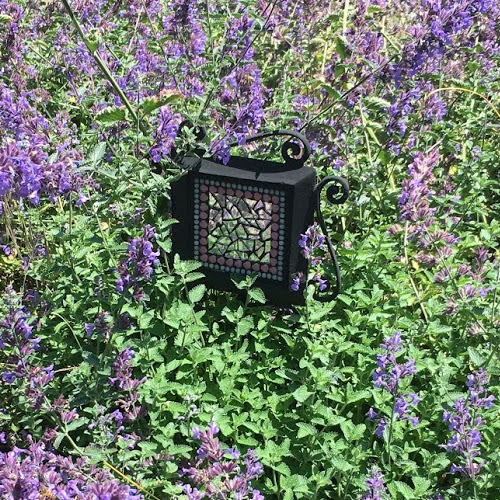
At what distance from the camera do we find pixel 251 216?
2863 mm

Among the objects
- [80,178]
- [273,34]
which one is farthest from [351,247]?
[273,34]

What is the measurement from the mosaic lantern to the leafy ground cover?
83mm

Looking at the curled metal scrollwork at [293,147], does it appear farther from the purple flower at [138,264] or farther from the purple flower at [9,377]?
the purple flower at [9,377]

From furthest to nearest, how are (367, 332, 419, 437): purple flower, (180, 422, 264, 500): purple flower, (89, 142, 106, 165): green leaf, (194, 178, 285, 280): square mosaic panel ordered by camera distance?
(194, 178, 285, 280): square mosaic panel, (89, 142, 106, 165): green leaf, (367, 332, 419, 437): purple flower, (180, 422, 264, 500): purple flower

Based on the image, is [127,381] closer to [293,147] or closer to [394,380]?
[394,380]

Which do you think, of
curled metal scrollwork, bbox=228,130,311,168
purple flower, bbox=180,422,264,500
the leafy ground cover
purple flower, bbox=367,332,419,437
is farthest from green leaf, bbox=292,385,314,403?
curled metal scrollwork, bbox=228,130,311,168

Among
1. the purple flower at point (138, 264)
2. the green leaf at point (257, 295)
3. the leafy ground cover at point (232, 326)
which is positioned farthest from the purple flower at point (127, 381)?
Result: the green leaf at point (257, 295)

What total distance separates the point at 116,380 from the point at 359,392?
0.82m

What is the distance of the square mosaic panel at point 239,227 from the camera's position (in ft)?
9.21

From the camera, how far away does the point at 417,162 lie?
2.93 m

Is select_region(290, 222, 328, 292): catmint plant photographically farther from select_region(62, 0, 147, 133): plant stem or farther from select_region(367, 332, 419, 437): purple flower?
select_region(62, 0, 147, 133): plant stem

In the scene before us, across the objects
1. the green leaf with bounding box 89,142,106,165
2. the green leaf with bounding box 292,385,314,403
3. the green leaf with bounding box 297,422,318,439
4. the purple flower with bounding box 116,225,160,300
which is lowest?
the green leaf with bounding box 297,422,318,439

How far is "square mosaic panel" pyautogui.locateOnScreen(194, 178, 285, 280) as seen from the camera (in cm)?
281

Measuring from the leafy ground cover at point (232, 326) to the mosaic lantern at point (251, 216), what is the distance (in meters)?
0.08
